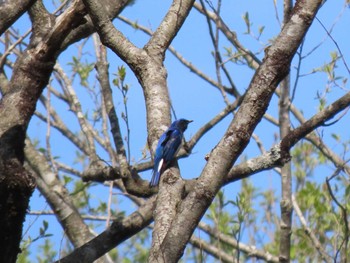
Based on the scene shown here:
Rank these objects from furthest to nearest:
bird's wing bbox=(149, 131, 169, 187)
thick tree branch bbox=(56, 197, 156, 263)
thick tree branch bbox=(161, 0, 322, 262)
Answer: thick tree branch bbox=(56, 197, 156, 263) < bird's wing bbox=(149, 131, 169, 187) < thick tree branch bbox=(161, 0, 322, 262)

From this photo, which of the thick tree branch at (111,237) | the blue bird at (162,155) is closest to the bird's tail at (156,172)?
the blue bird at (162,155)

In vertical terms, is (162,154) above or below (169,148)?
below

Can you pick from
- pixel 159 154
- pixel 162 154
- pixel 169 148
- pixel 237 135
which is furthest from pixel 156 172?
pixel 237 135

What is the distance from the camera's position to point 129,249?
11688 mm

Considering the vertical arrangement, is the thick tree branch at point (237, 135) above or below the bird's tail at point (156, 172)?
below

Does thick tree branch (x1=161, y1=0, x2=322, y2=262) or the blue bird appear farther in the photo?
the blue bird

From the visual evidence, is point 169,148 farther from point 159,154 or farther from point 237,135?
point 237,135

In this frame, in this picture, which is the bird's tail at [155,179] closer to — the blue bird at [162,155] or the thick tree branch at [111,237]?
the blue bird at [162,155]

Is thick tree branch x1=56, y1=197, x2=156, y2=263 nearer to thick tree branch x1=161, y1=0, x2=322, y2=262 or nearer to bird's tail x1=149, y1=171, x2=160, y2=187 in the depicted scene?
bird's tail x1=149, y1=171, x2=160, y2=187

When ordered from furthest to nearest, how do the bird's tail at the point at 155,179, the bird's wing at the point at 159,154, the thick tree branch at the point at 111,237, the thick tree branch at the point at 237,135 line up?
the thick tree branch at the point at 111,237
the bird's tail at the point at 155,179
the bird's wing at the point at 159,154
the thick tree branch at the point at 237,135

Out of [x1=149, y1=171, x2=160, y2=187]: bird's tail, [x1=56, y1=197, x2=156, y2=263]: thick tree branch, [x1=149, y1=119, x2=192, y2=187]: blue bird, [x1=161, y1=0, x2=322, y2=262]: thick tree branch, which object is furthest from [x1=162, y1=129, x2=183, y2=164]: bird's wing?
[x1=161, y1=0, x2=322, y2=262]: thick tree branch

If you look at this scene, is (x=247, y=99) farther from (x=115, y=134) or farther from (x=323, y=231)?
(x=323, y=231)

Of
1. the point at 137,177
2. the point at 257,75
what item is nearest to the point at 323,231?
the point at 137,177

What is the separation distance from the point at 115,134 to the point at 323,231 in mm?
3539
